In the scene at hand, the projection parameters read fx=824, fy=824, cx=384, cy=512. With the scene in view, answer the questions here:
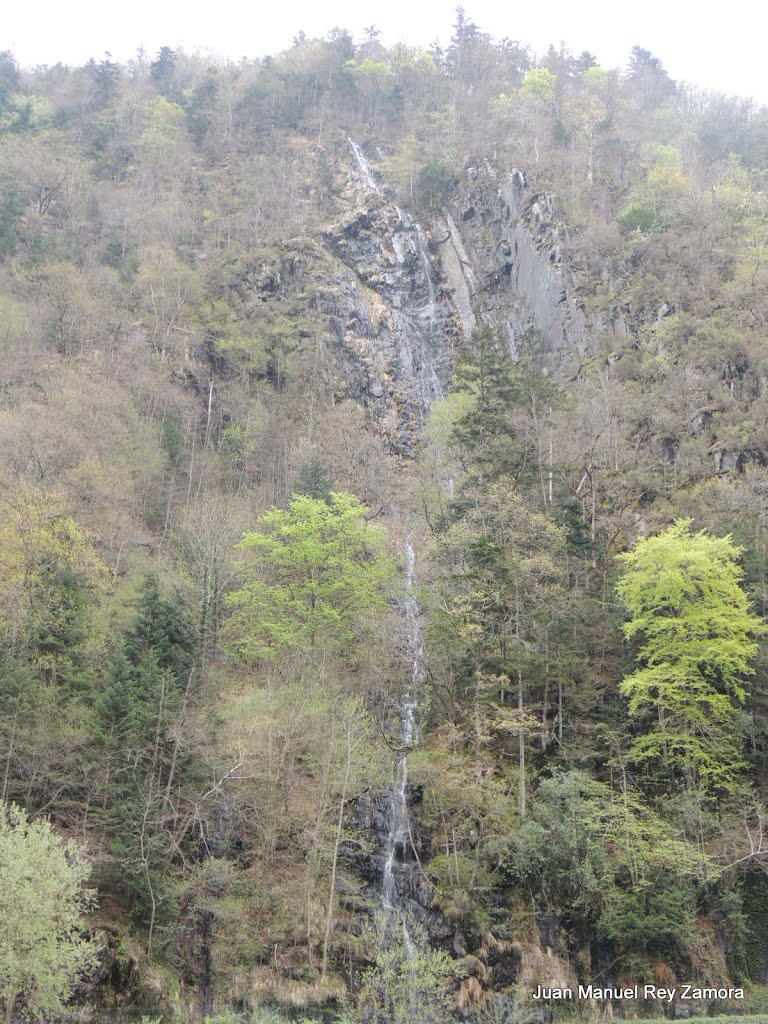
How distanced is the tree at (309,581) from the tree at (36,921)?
515 inches

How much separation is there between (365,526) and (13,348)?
2456cm

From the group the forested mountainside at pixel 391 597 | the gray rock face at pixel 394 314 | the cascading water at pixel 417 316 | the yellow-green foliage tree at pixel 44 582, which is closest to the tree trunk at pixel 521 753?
the forested mountainside at pixel 391 597

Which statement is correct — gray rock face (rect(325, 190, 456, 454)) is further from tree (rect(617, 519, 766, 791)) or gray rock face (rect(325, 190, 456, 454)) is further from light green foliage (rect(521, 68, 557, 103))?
tree (rect(617, 519, 766, 791))

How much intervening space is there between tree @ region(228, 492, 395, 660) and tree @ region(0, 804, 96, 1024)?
1309cm

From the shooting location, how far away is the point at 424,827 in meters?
27.6

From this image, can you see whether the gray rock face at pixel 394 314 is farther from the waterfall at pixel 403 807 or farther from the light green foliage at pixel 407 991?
the light green foliage at pixel 407 991

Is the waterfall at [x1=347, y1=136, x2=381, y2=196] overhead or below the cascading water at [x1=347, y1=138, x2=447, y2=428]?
overhead

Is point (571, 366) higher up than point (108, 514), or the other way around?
Result: point (571, 366)

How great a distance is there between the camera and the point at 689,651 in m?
27.9

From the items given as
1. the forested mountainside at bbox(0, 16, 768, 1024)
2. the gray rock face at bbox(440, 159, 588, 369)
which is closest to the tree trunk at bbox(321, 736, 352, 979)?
the forested mountainside at bbox(0, 16, 768, 1024)

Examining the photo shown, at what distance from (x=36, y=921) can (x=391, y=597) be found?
21644 millimetres

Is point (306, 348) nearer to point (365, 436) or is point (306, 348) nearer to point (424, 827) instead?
point (365, 436)

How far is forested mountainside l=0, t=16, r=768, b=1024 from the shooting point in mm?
24031

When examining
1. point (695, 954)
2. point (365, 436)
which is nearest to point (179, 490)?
point (365, 436)
